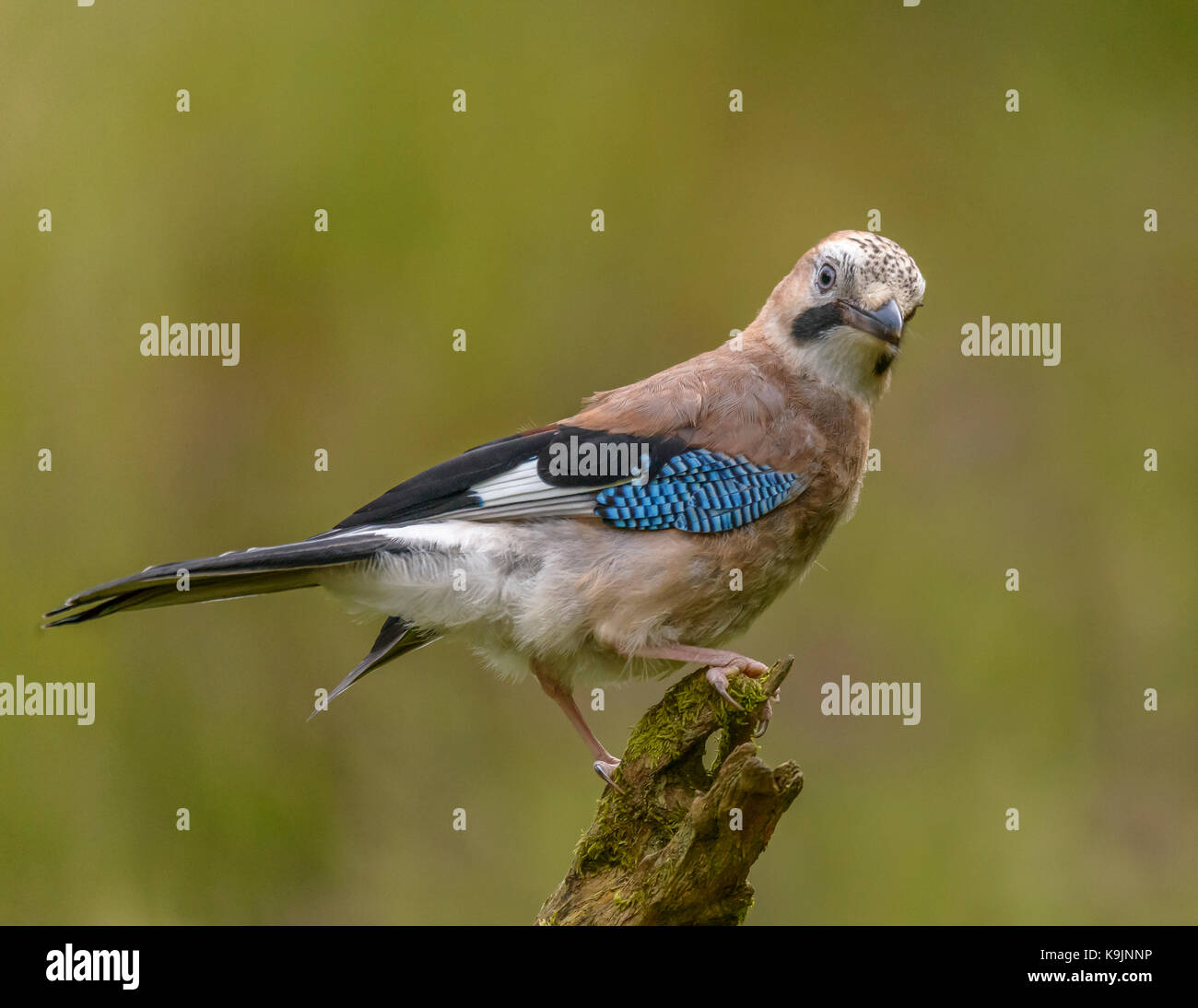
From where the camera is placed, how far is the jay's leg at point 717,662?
205 inches

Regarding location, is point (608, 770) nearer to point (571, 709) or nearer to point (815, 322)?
point (571, 709)

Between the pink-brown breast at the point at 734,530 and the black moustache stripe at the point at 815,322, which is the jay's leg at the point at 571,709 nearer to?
the pink-brown breast at the point at 734,530

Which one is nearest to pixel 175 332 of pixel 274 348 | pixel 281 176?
pixel 274 348

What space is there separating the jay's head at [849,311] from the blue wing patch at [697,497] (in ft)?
2.15

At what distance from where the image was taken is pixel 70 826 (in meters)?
8.24

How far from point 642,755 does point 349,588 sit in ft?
4.19

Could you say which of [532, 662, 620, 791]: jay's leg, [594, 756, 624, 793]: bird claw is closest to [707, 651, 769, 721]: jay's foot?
[594, 756, 624, 793]: bird claw

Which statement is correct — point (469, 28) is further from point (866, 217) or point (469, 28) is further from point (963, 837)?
point (963, 837)

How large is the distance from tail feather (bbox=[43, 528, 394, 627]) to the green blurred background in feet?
11.0

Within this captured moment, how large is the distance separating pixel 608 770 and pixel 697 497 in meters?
1.08

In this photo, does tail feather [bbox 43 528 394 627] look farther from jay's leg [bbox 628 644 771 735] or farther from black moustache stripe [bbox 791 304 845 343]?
black moustache stripe [bbox 791 304 845 343]

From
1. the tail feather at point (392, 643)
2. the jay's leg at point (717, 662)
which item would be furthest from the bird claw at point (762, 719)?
the tail feather at point (392, 643)

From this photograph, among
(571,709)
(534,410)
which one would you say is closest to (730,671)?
(571,709)

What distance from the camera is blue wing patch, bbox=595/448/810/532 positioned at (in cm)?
554
